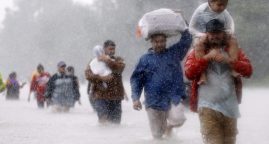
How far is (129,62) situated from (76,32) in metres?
31.8

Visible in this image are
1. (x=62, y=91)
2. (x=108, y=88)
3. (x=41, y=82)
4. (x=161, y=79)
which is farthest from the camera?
(x=41, y=82)

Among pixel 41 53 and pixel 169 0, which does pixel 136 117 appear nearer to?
pixel 169 0

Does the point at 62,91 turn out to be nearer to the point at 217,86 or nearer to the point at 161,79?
the point at 161,79

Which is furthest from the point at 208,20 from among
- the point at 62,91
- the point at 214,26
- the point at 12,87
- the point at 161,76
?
the point at 12,87

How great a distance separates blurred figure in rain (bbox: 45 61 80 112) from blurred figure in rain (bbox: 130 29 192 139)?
31.1ft

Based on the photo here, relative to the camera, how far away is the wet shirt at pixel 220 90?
5.85 metres

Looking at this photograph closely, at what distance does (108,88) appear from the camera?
1305cm

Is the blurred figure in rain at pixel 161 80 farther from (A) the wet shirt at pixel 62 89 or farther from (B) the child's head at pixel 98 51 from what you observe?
(A) the wet shirt at pixel 62 89

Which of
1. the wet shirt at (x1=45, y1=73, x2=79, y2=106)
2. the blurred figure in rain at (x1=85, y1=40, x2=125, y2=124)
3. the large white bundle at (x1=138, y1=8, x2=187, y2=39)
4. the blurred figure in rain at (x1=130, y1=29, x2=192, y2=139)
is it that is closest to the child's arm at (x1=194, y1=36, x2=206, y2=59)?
the large white bundle at (x1=138, y1=8, x2=187, y2=39)

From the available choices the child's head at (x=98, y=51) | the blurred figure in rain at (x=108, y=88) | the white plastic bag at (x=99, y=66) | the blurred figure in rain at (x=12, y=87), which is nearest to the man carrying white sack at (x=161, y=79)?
the blurred figure in rain at (x=108, y=88)

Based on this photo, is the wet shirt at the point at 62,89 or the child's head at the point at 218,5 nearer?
the child's head at the point at 218,5

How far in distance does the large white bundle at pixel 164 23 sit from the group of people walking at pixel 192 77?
81 millimetres

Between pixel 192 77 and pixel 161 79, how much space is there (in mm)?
3222

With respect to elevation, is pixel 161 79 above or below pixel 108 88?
above
